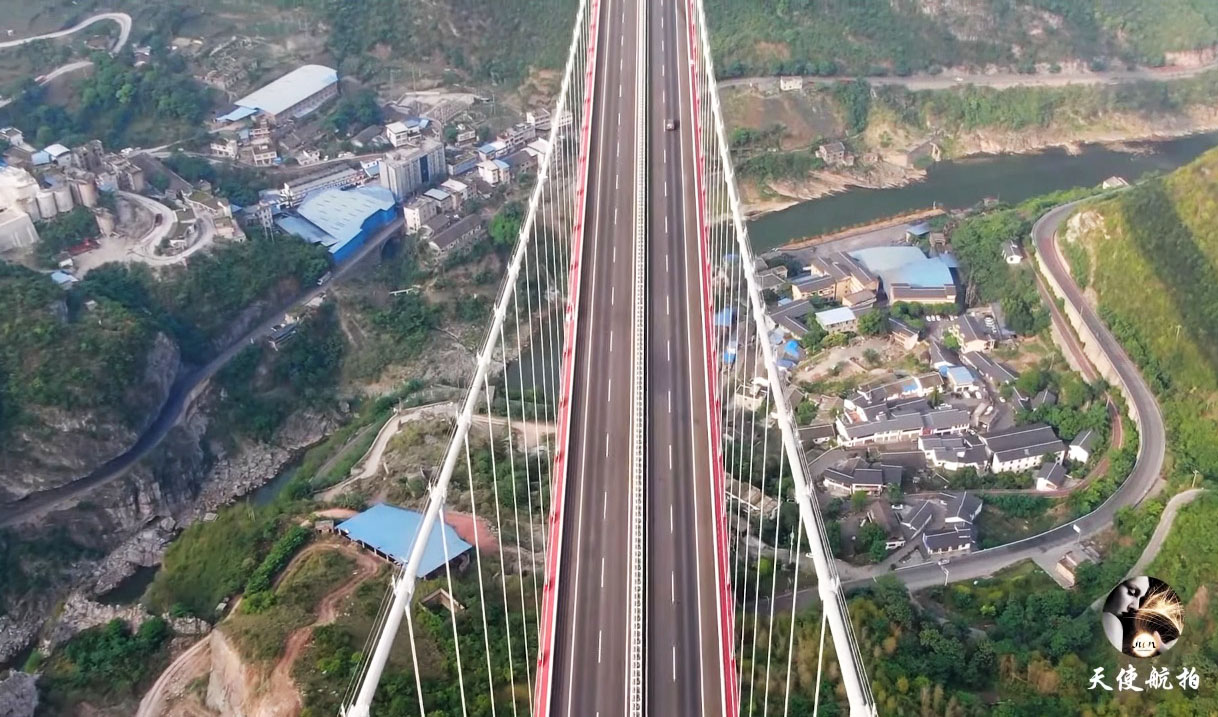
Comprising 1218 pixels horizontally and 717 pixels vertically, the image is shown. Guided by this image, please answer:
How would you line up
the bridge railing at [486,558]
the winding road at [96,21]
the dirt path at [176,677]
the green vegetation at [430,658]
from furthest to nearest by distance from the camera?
1. the winding road at [96,21]
2. the dirt path at [176,677]
3. the green vegetation at [430,658]
4. the bridge railing at [486,558]

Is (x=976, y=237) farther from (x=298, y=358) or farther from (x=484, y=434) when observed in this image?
(x=298, y=358)

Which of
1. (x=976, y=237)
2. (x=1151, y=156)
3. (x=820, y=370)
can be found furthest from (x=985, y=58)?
(x=820, y=370)

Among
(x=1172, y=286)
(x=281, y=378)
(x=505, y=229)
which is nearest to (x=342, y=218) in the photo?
(x=505, y=229)

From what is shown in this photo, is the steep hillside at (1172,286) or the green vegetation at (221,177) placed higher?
the steep hillside at (1172,286)

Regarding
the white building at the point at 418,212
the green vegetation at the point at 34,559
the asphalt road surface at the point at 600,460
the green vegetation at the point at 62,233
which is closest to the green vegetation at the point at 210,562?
the green vegetation at the point at 34,559

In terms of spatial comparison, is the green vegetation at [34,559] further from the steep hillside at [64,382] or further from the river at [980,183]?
the river at [980,183]

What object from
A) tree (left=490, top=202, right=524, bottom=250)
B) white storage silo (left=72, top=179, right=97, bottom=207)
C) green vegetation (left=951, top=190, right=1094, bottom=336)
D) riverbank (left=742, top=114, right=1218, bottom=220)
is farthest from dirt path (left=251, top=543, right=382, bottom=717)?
riverbank (left=742, top=114, right=1218, bottom=220)

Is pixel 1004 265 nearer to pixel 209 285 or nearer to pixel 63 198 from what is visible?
pixel 209 285
